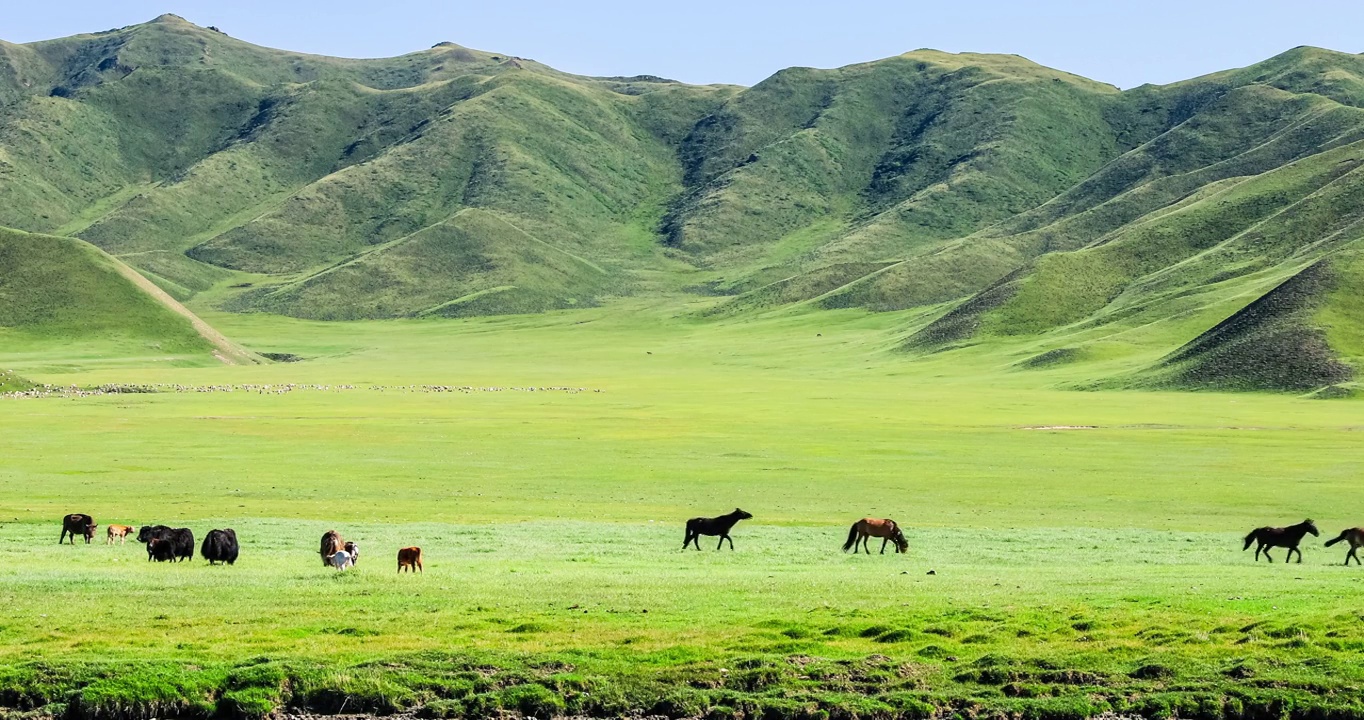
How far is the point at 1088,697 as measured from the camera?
1977 centimetres

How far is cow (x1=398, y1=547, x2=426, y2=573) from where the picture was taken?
28.5 meters

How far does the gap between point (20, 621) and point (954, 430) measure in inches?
2839

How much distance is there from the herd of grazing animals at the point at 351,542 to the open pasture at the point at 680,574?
0.59 metres

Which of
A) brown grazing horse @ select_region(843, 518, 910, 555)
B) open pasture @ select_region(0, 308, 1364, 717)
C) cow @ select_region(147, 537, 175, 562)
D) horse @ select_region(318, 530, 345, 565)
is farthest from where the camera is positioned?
brown grazing horse @ select_region(843, 518, 910, 555)

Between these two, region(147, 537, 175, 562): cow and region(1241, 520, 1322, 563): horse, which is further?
region(1241, 520, 1322, 563): horse

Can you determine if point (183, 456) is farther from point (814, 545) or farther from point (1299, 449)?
point (1299, 449)

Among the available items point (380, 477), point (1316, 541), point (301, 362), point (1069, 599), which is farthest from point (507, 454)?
point (301, 362)

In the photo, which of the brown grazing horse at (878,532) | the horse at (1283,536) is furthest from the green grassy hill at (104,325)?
the horse at (1283,536)

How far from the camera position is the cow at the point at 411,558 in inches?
1121

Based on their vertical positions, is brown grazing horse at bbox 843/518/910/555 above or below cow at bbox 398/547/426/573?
above

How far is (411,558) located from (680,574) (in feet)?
18.3

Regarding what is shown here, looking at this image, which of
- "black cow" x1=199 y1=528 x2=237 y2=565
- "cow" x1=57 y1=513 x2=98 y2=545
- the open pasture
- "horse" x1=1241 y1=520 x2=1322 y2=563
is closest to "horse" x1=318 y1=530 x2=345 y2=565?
the open pasture

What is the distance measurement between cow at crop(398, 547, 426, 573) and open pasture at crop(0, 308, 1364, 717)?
67 centimetres

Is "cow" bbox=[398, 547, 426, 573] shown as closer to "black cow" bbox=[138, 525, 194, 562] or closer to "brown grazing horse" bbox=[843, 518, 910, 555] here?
"black cow" bbox=[138, 525, 194, 562]
